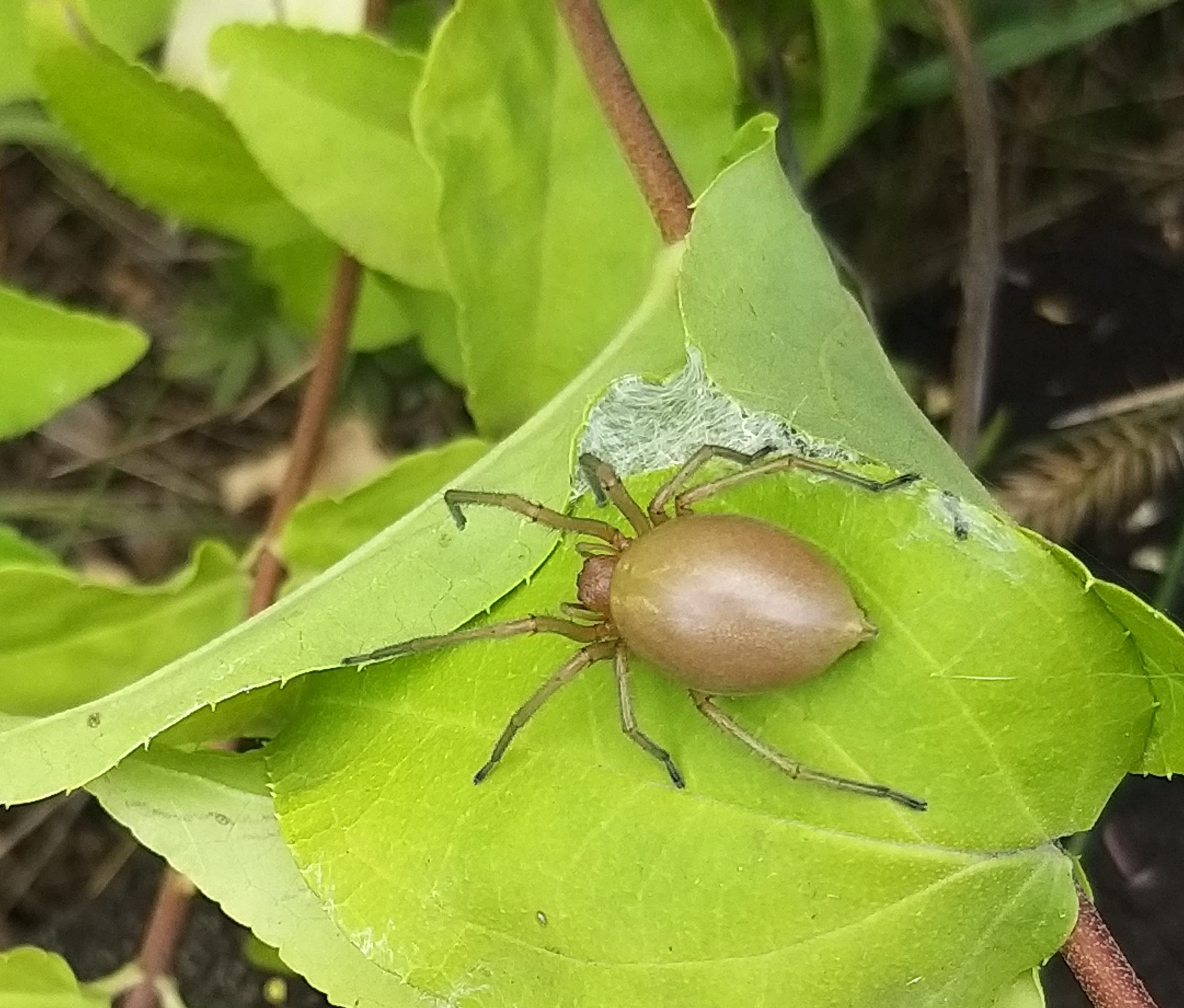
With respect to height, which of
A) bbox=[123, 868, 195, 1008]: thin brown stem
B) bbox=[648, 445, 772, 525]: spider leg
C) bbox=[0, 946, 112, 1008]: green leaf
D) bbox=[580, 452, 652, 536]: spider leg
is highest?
bbox=[580, 452, 652, 536]: spider leg

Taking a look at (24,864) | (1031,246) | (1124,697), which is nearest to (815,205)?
(1031,246)

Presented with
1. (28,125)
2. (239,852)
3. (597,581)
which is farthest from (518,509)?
(28,125)

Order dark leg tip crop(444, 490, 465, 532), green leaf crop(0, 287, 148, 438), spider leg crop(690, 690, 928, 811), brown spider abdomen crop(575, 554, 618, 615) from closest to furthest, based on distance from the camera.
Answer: spider leg crop(690, 690, 928, 811)
dark leg tip crop(444, 490, 465, 532)
brown spider abdomen crop(575, 554, 618, 615)
green leaf crop(0, 287, 148, 438)

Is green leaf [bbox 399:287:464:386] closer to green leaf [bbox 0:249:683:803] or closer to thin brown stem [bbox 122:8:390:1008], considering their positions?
thin brown stem [bbox 122:8:390:1008]

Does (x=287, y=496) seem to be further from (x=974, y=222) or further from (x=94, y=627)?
(x=974, y=222)

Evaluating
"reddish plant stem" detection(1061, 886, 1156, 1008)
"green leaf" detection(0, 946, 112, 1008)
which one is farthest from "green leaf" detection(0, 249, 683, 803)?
"reddish plant stem" detection(1061, 886, 1156, 1008)

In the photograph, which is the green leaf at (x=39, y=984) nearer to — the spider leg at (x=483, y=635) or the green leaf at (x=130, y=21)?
the spider leg at (x=483, y=635)

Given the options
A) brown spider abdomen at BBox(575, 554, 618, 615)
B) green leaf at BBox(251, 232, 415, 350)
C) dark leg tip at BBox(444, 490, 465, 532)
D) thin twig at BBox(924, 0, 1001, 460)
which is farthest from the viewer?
green leaf at BBox(251, 232, 415, 350)

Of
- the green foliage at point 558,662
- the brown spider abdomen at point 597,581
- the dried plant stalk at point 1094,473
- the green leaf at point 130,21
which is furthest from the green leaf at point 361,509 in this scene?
the dried plant stalk at point 1094,473
